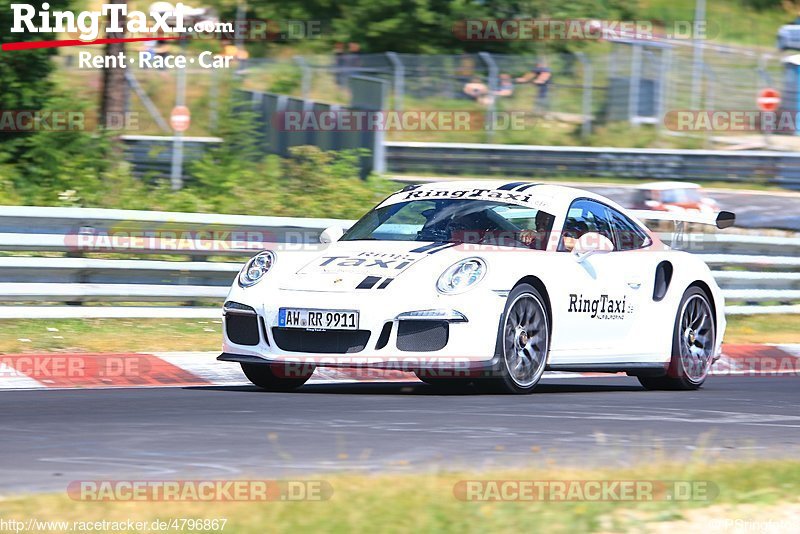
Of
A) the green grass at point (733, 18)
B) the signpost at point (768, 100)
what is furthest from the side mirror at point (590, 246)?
the green grass at point (733, 18)

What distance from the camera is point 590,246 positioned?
8.88 meters

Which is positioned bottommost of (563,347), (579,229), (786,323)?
(786,323)

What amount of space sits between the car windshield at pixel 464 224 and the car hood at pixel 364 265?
203 mm

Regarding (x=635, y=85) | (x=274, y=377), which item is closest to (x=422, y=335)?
(x=274, y=377)

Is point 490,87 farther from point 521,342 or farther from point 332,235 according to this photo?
point 521,342

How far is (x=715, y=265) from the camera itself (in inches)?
558

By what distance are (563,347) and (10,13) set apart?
11125 millimetres

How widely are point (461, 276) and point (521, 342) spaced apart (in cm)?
56

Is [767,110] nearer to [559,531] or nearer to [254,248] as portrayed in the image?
[254,248]

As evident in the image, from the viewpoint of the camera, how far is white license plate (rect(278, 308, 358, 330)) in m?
7.79

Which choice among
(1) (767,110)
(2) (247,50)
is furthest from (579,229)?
(2) (247,50)

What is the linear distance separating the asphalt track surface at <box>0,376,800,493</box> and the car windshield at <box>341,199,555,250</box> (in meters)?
0.96

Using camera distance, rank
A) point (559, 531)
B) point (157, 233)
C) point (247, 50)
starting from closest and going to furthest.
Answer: point (559, 531), point (157, 233), point (247, 50)

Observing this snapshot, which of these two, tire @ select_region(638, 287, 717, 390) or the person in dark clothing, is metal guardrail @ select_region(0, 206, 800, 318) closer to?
tire @ select_region(638, 287, 717, 390)
